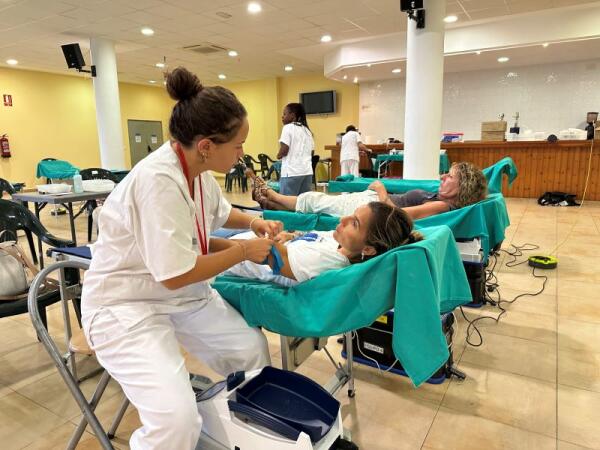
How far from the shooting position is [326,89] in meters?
10.2

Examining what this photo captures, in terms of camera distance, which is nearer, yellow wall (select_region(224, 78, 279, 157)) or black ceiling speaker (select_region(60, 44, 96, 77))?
black ceiling speaker (select_region(60, 44, 96, 77))

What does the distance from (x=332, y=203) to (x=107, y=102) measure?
512 cm

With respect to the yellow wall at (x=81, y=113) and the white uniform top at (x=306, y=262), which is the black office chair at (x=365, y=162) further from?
the white uniform top at (x=306, y=262)

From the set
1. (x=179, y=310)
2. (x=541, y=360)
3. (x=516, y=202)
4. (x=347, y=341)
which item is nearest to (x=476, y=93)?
(x=516, y=202)

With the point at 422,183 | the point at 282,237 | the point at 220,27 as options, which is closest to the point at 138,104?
the point at 220,27

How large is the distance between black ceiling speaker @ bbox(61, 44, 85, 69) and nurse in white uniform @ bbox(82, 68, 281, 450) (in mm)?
5991

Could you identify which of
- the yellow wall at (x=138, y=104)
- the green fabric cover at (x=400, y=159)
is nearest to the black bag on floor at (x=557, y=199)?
the green fabric cover at (x=400, y=159)

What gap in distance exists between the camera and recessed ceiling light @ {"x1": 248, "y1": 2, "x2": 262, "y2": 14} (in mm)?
4902

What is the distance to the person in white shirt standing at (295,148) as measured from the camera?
3801 mm

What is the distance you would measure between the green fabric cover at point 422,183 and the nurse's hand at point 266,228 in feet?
6.96

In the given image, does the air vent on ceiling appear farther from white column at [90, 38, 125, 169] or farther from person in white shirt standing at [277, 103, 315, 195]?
person in white shirt standing at [277, 103, 315, 195]

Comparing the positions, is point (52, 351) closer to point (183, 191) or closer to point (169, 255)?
point (169, 255)

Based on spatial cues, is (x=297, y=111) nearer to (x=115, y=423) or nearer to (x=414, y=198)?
(x=414, y=198)

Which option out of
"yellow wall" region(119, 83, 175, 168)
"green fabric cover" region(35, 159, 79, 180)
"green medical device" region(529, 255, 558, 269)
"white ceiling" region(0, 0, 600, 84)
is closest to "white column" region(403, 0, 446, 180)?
"white ceiling" region(0, 0, 600, 84)
